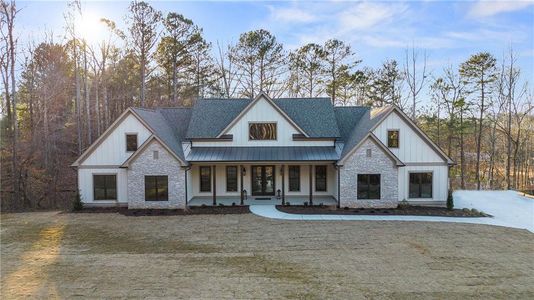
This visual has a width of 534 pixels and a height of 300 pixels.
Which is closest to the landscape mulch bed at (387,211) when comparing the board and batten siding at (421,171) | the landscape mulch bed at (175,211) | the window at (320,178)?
the board and batten siding at (421,171)

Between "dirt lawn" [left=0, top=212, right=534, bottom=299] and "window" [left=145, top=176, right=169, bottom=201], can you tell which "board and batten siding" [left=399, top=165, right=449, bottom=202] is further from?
"window" [left=145, top=176, right=169, bottom=201]

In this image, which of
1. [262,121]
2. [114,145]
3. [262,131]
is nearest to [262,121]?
[262,121]

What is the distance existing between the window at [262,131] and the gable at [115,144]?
227 inches

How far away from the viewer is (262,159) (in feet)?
60.0

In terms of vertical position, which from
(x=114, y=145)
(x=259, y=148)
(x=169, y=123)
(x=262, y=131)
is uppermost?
(x=169, y=123)

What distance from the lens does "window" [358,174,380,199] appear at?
1753 cm

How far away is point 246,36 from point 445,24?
16841 millimetres

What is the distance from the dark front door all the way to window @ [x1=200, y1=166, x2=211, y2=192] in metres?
2.66

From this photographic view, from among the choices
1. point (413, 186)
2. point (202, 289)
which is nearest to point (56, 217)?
point (202, 289)

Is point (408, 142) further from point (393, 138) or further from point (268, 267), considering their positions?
point (268, 267)

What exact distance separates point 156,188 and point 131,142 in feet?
10.2

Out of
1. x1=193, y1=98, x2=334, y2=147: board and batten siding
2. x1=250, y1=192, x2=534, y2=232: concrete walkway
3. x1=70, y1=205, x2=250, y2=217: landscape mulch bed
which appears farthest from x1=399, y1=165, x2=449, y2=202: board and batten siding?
x1=70, y1=205, x2=250, y2=217: landscape mulch bed

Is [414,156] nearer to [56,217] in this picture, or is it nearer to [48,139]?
[56,217]

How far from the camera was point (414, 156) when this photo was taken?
18234mm
